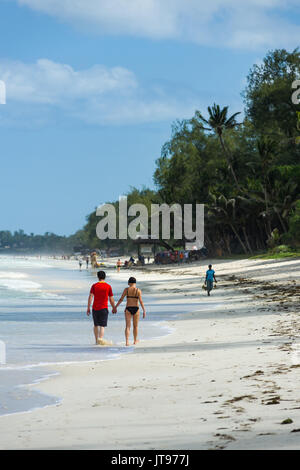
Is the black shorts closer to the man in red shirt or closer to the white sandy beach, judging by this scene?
the man in red shirt

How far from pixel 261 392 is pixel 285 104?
62186mm

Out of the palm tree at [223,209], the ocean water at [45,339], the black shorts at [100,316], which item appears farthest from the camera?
the palm tree at [223,209]

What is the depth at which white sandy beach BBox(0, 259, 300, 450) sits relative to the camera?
Answer: 5867 millimetres

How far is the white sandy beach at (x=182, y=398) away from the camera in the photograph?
5867 millimetres

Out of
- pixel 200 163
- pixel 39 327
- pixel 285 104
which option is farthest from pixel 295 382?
pixel 200 163

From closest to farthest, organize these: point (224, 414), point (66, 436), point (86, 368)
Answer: point (66, 436)
point (224, 414)
point (86, 368)

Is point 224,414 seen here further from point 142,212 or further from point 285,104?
point 142,212

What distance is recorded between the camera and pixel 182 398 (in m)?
7.82

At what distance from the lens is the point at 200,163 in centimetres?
7769

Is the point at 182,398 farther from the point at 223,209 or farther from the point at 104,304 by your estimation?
the point at 223,209

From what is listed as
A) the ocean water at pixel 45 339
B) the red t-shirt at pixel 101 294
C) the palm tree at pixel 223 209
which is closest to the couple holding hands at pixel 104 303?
the red t-shirt at pixel 101 294

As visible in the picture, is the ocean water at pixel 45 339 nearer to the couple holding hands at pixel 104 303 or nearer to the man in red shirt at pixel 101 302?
the couple holding hands at pixel 104 303

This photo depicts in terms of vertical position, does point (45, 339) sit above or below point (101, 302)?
below

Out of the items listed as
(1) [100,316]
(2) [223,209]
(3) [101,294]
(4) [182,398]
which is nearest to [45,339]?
(1) [100,316]
